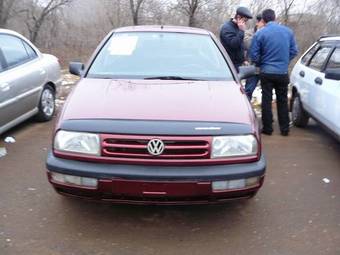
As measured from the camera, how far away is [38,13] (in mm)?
17078

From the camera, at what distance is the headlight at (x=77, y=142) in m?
3.45

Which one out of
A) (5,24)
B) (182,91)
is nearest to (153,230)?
(182,91)

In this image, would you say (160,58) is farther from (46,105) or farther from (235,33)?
(46,105)

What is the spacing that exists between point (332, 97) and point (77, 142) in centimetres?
334

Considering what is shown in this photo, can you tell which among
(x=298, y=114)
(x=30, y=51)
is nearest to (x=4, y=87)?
(x=30, y=51)

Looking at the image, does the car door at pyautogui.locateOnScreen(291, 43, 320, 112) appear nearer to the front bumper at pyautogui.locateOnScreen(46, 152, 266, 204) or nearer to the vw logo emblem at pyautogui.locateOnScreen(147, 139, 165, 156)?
the front bumper at pyautogui.locateOnScreen(46, 152, 266, 204)

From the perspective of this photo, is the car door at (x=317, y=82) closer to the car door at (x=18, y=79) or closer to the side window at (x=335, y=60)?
the side window at (x=335, y=60)

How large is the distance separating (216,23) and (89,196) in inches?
525

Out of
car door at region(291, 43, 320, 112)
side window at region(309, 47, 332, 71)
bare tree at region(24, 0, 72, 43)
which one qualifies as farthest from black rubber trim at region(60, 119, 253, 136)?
bare tree at region(24, 0, 72, 43)

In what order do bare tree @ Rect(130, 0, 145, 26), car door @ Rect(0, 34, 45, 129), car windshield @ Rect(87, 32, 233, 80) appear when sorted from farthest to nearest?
1. bare tree @ Rect(130, 0, 145, 26)
2. car door @ Rect(0, 34, 45, 129)
3. car windshield @ Rect(87, 32, 233, 80)

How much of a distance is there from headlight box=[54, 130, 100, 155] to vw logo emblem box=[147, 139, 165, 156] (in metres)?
0.37

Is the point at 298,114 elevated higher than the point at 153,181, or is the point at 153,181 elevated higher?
the point at 153,181

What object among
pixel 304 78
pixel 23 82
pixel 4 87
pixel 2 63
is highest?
pixel 2 63

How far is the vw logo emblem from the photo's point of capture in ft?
11.1
